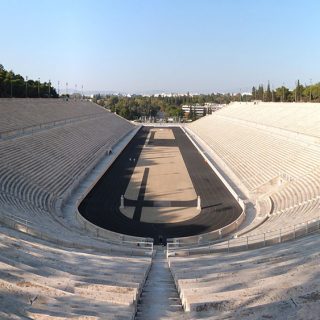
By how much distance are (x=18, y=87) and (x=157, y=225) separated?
46149mm

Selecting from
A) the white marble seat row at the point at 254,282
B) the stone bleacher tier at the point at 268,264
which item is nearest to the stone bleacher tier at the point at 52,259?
the white marble seat row at the point at 254,282

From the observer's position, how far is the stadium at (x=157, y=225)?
7.90 meters

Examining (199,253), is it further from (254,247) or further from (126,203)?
(126,203)

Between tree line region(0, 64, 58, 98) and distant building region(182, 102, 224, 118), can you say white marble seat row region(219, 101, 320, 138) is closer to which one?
tree line region(0, 64, 58, 98)

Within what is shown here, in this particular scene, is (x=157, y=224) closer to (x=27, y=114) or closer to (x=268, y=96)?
(x=27, y=114)

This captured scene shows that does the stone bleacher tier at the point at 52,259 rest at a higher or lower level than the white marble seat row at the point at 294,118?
lower

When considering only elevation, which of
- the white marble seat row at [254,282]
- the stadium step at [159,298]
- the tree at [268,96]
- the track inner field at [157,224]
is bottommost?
the track inner field at [157,224]

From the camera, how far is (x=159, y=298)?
8773 mm

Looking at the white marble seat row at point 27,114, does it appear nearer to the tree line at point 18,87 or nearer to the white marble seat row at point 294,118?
the tree line at point 18,87

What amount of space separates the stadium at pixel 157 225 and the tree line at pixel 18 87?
590 inches

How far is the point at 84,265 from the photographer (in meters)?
9.96

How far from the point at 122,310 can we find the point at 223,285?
2340 mm

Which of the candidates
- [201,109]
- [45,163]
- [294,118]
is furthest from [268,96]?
[45,163]

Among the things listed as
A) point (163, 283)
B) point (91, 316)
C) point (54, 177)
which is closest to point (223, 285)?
point (163, 283)
